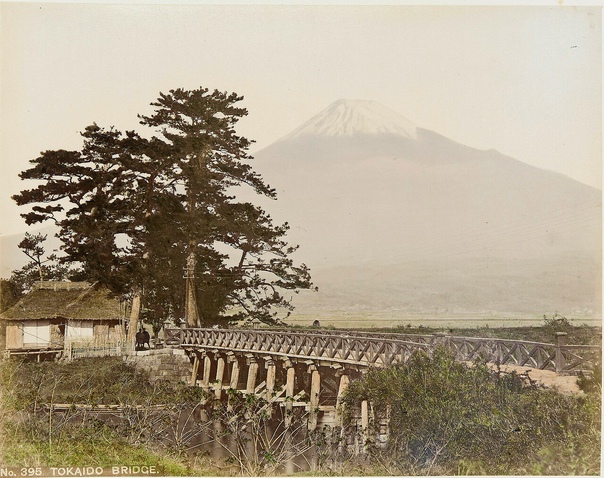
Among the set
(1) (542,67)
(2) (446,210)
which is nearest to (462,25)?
(1) (542,67)

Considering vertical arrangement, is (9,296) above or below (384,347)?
above

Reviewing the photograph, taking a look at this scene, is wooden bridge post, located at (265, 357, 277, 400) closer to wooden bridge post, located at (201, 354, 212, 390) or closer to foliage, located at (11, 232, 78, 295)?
wooden bridge post, located at (201, 354, 212, 390)

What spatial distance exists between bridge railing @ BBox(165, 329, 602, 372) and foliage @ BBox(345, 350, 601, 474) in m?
1.05

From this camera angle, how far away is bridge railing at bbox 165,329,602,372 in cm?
1473

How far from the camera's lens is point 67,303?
24922 millimetres

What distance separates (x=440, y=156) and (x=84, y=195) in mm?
12714

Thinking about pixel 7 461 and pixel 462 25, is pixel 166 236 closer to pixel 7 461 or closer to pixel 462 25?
pixel 7 461

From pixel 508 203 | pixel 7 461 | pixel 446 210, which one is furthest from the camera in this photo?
pixel 446 210

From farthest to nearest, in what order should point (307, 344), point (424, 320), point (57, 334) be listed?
point (57, 334) → point (424, 320) → point (307, 344)

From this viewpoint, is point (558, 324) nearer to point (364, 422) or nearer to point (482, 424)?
point (364, 422)

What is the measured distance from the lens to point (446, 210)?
75.6ft

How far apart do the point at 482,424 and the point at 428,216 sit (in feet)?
63.4

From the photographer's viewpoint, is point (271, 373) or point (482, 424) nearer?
Answer: point (482, 424)

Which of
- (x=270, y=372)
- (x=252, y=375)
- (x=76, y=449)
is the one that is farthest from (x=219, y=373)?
(x=76, y=449)
